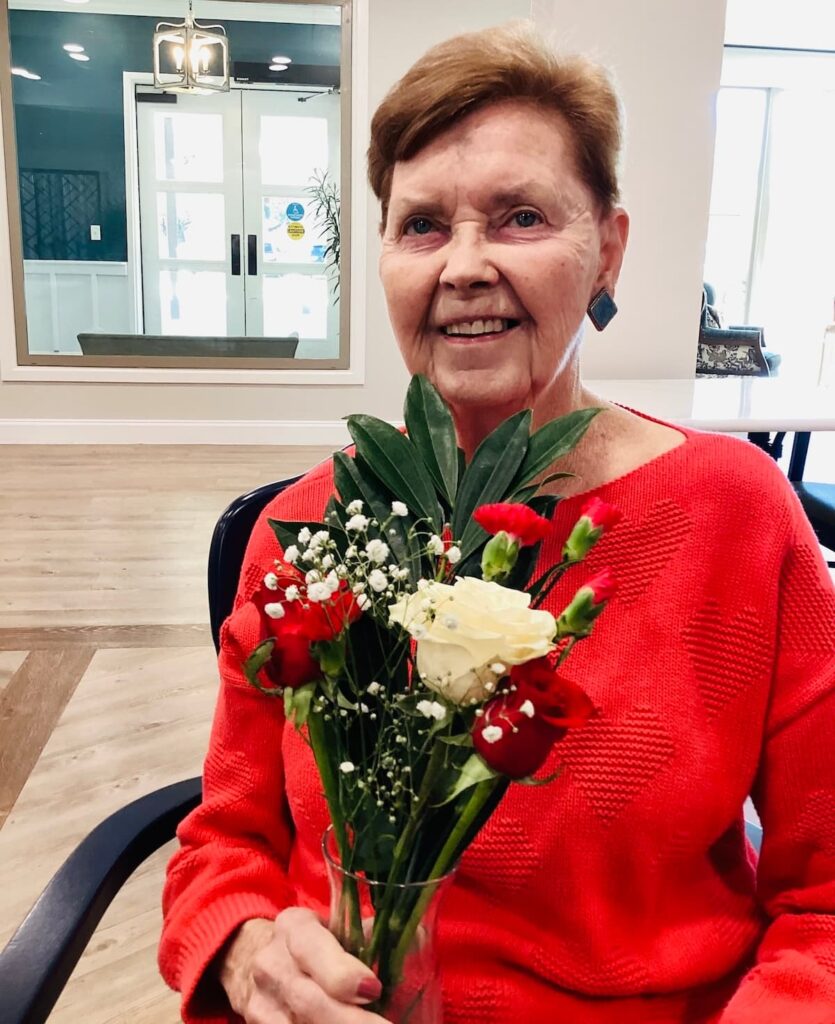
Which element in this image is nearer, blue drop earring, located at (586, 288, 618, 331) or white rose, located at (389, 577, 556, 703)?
white rose, located at (389, 577, 556, 703)

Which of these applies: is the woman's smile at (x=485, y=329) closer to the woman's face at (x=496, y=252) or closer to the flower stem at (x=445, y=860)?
the woman's face at (x=496, y=252)

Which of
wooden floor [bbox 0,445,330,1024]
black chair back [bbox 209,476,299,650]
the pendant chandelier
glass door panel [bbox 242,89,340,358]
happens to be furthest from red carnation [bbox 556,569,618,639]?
glass door panel [bbox 242,89,340,358]

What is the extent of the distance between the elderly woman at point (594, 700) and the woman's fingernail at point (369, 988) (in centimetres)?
23

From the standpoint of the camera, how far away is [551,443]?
66 centimetres

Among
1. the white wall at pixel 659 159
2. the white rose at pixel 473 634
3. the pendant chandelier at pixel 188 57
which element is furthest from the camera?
the pendant chandelier at pixel 188 57

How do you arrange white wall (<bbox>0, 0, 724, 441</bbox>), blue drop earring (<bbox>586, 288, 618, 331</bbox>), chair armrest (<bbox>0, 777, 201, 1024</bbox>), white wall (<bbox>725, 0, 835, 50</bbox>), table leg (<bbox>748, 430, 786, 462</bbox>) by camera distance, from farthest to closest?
1. white wall (<bbox>725, 0, 835, 50</bbox>)
2. table leg (<bbox>748, 430, 786, 462</bbox>)
3. white wall (<bbox>0, 0, 724, 441</bbox>)
4. blue drop earring (<bbox>586, 288, 618, 331</bbox>)
5. chair armrest (<bbox>0, 777, 201, 1024</bbox>)

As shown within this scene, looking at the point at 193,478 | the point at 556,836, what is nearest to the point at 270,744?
the point at 556,836

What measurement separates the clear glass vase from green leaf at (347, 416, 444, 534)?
23cm

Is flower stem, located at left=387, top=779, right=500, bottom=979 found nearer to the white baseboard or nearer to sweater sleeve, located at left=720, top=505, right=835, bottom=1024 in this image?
sweater sleeve, located at left=720, top=505, right=835, bottom=1024

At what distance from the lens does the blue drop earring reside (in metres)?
1.06

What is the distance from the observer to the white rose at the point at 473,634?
0.47 meters

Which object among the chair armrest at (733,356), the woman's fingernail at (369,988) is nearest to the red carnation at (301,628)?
the woman's fingernail at (369,988)

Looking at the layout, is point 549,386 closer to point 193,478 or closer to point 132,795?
point 132,795

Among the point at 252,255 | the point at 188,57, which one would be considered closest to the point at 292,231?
the point at 252,255
